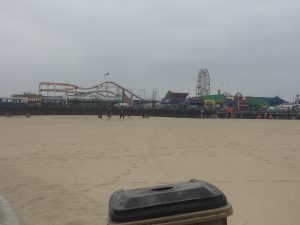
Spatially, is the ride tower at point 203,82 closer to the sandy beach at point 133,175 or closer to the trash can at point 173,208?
the sandy beach at point 133,175

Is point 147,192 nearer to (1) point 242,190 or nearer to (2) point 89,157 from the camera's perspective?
(1) point 242,190

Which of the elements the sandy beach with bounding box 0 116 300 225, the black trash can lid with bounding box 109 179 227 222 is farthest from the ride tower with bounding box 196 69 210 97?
the black trash can lid with bounding box 109 179 227 222

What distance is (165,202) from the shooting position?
329 centimetres

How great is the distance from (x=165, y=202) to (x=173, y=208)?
0.22 feet

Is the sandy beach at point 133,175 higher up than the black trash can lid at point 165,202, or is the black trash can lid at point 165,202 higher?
the black trash can lid at point 165,202

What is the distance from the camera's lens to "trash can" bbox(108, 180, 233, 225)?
3260 millimetres

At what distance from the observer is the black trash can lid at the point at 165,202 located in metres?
3.27

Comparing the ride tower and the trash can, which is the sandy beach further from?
the ride tower

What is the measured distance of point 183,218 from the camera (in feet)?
10.7

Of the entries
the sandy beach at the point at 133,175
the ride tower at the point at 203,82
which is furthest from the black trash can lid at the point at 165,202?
the ride tower at the point at 203,82

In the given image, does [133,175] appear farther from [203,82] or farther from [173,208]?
[203,82]

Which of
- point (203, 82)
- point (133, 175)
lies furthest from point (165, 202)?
point (203, 82)

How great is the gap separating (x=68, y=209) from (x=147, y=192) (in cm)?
377

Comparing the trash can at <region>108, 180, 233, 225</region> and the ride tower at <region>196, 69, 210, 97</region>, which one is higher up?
the ride tower at <region>196, 69, 210, 97</region>
